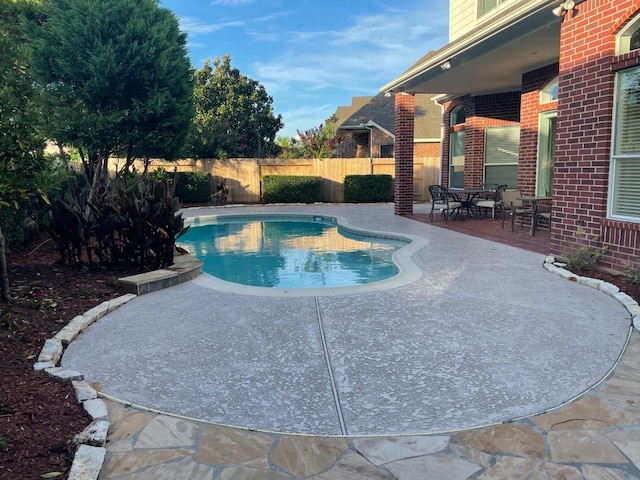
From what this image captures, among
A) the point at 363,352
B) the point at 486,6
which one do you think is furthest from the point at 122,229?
the point at 486,6

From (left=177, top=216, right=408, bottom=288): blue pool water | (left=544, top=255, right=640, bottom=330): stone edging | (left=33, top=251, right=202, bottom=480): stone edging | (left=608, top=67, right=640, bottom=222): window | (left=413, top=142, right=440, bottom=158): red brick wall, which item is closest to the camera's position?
(left=33, top=251, right=202, bottom=480): stone edging

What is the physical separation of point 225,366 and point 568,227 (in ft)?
17.1

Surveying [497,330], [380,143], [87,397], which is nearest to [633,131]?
[497,330]

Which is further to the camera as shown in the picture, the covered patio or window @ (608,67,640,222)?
the covered patio

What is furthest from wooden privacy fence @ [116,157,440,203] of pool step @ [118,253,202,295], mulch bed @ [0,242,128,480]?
mulch bed @ [0,242,128,480]

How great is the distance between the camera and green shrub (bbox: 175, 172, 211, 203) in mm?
18516

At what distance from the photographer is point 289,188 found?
1900cm

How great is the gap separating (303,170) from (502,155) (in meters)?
8.79

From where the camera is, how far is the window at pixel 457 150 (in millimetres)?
14867

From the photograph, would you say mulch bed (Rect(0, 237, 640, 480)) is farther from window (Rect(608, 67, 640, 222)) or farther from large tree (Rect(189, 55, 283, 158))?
large tree (Rect(189, 55, 283, 158))

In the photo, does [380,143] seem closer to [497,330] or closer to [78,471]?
[497,330]

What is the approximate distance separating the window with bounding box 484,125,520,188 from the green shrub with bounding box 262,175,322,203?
760 centimetres

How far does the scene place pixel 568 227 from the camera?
21.2 ft

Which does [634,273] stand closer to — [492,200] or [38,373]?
[38,373]
